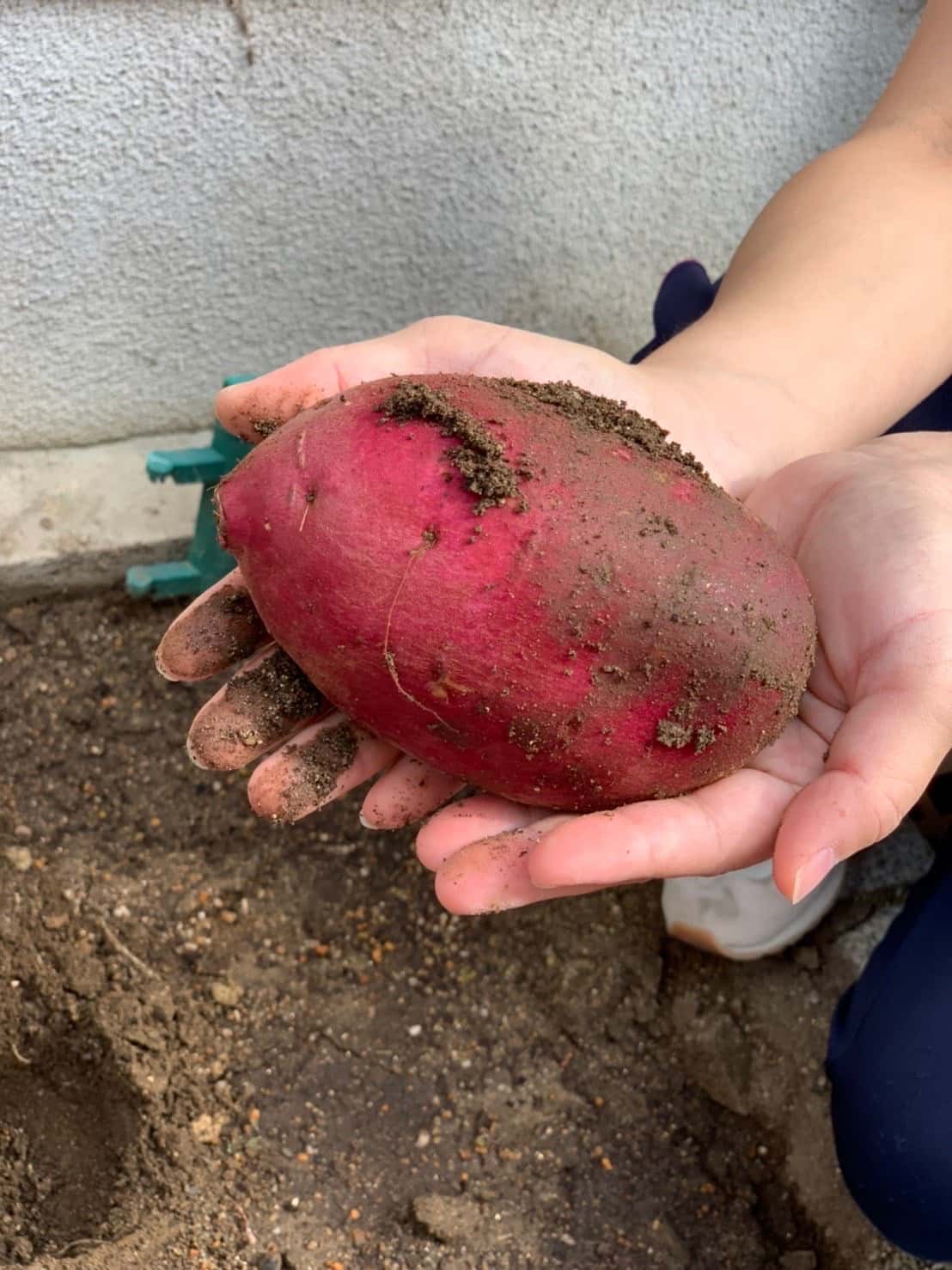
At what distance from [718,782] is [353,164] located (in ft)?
5.15

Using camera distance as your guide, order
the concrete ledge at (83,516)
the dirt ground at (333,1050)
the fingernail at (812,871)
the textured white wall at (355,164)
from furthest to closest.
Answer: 1. the concrete ledge at (83,516)
2. the textured white wall at (355,164)
3. the dirt ground at (333,1050)
4. the fingernail at (812,871)

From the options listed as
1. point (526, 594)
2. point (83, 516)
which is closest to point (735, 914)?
point (526, 594)

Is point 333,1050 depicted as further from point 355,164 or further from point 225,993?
point 355,164

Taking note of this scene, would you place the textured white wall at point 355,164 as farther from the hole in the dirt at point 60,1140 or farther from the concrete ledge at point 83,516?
the hole in the dirt at point 60,1140

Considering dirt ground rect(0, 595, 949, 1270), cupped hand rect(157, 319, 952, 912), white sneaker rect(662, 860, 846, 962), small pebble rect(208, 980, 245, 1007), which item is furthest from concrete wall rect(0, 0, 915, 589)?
white sneaker rect(662, 860, 846, 962)

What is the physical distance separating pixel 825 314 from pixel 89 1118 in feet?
6.26

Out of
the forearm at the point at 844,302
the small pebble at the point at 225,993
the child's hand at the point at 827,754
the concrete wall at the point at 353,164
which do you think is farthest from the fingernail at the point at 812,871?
the concrete wall at the point at 353,164

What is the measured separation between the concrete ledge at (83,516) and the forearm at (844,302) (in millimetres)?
1147

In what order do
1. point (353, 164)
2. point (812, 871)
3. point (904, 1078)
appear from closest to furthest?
point (812, 871) < point (904, 1078) < point (353, 164)

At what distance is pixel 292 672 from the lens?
Result: 1.52 m

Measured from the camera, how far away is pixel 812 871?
1.20 meters

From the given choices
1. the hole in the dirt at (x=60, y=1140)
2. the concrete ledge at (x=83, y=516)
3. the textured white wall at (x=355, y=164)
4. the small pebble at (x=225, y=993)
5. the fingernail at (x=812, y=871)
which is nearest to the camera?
the fingernail at (x=812, y=871)

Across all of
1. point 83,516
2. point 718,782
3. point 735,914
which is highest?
point 718,782

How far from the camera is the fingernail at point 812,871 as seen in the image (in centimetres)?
119
